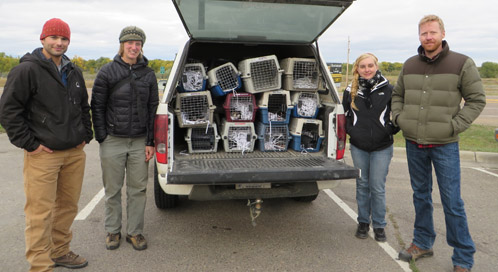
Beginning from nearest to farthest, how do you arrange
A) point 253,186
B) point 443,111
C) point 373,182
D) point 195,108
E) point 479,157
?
1. point 443,111
2. point 253,186
3. point 373,182
4. point 195,108
5. point 479,157

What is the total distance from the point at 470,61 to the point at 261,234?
2.50 metres

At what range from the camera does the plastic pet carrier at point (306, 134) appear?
4.10m

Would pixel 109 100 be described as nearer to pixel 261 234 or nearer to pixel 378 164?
pixel 261 234

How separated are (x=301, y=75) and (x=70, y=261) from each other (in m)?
3.10

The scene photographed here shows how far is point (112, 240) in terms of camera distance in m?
3.48

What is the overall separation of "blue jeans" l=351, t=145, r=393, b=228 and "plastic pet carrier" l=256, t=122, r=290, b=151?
0.84 meters

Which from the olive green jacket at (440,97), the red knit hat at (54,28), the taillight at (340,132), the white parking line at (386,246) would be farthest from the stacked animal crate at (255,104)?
the red knit hat at (54,28)

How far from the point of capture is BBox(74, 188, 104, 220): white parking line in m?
4.20

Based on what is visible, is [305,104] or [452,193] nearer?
[452,193]

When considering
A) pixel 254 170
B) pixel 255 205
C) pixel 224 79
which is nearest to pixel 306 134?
pixel 224 79

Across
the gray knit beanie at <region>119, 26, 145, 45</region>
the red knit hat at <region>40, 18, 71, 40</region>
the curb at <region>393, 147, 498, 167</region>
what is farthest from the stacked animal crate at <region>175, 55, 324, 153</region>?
the curb at <region>393, 147, 498, 167</region>

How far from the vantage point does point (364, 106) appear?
354 cm

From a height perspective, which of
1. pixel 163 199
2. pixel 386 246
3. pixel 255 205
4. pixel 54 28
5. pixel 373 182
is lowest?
pixel 386 246

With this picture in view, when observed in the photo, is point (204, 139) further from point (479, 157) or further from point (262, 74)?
point (479, 157)
